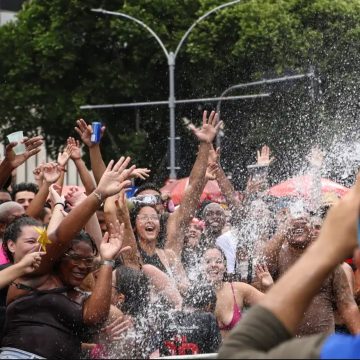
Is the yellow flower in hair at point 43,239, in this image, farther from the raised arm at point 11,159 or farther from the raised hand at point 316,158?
the raised hand at point 316,158

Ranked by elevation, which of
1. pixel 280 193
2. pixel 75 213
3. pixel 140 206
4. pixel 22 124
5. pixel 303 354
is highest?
pixel 303 354

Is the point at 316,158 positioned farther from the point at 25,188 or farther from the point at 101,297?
the point at 101,297

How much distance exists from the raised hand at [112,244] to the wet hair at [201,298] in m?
1.33

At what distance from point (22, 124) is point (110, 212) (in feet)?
116

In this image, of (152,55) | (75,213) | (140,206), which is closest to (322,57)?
(152,55)

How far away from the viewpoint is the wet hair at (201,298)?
735 cm

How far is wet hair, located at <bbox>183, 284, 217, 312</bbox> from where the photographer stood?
7348 millimetres

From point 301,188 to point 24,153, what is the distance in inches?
105

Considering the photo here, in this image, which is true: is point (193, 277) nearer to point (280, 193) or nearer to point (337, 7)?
point (280, 193)

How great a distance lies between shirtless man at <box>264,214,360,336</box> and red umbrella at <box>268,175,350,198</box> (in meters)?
1.92

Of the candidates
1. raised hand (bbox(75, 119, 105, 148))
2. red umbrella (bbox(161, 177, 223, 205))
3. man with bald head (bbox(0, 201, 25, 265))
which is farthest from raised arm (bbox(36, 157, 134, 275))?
red umbrella (bbox(161, 177, 223, 205))

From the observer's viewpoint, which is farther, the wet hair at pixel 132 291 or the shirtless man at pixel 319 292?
the shirtless man at pixel 319 292

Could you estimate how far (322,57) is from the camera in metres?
34.2

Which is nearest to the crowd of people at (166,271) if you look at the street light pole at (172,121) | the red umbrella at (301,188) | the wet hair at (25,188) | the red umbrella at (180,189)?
the red umbrella at (301,188)
